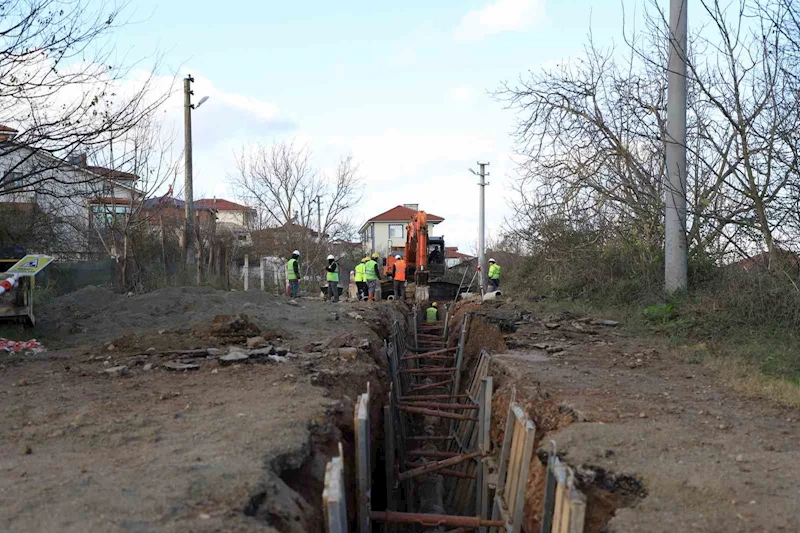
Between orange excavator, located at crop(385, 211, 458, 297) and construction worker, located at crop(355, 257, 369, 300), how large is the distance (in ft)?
3.15

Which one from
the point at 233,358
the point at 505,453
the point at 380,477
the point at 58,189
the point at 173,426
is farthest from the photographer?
the point at 58,189

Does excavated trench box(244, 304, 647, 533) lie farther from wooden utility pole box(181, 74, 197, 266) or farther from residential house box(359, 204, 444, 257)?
residential house box(359, 204, 444, 257)

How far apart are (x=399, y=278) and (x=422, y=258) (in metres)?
1.00

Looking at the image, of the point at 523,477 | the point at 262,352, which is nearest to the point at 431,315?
the point at 262,352

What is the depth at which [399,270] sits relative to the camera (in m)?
21.5

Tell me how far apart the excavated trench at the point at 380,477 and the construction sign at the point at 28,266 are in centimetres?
516

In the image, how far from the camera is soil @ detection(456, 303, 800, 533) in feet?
13.3

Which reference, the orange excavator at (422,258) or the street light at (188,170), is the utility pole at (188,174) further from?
the orange excavator at (422,258)

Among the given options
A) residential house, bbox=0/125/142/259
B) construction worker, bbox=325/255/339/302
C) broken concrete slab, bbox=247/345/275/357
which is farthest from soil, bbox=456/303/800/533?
construction worker, bbox=325/255/339/302

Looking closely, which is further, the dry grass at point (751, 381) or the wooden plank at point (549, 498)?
the dry grass at point (751, 381)

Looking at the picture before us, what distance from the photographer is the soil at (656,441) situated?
4062 mm

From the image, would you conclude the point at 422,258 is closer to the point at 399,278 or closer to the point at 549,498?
the point at 399,278

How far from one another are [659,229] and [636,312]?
3.12 meters

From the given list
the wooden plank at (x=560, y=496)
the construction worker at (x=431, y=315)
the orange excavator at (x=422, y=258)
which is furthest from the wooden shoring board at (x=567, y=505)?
the orange excavator at (x=422, y=258)
